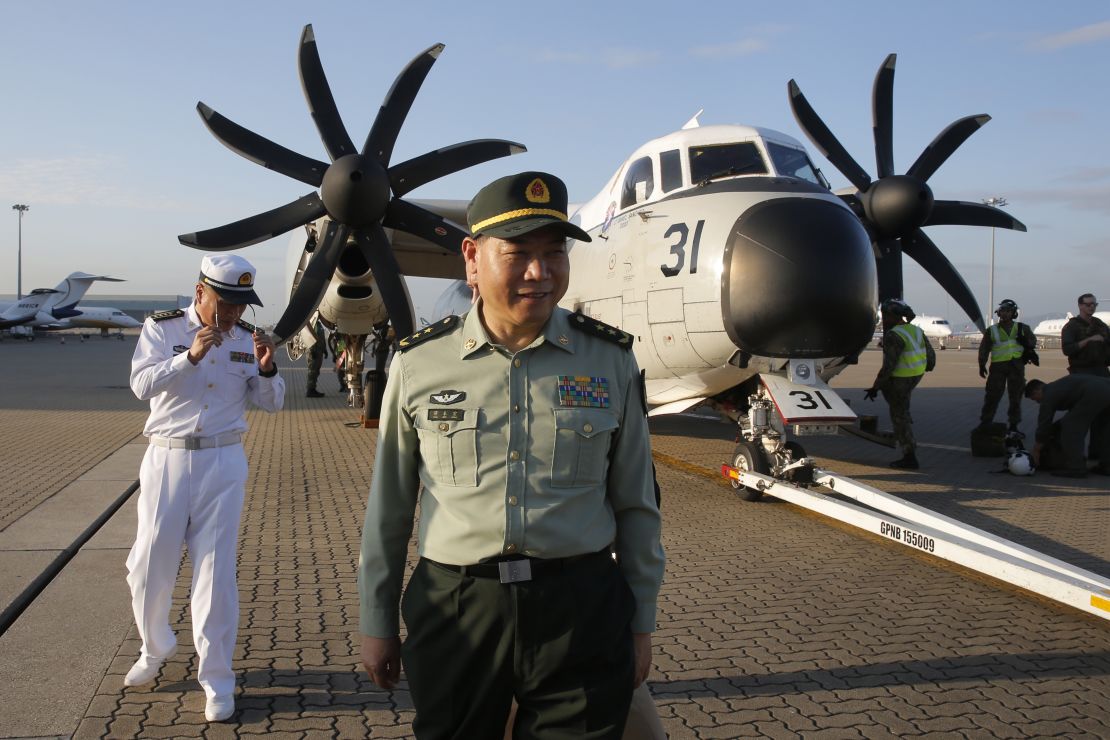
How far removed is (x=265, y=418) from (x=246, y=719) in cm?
1204

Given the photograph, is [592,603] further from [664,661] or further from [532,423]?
[664,661]

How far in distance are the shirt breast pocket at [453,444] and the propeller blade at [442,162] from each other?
8909 millimetres

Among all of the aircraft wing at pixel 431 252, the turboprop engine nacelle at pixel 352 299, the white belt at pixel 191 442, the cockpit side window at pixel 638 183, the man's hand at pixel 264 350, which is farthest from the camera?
the aircraft wing at pixel 431 252

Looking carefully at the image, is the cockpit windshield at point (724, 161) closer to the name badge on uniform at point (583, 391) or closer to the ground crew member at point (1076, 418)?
the ground crew member at point (1076, 418)

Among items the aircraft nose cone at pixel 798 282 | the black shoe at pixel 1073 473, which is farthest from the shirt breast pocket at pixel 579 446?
the black shoe at pixel 1073 473

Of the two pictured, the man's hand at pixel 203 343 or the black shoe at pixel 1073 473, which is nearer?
the man's hand at pixel 203 343

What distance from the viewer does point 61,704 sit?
373 cm

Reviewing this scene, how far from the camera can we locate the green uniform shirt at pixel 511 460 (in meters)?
2.25

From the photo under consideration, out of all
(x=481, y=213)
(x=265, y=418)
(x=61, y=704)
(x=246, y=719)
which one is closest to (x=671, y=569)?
(x=246, y=719)

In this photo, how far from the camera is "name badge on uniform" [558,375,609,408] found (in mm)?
2320

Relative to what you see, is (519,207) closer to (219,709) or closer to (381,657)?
(381,657)

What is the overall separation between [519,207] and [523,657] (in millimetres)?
1165

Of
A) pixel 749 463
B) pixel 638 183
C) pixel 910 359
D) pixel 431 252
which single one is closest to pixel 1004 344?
pixel 910 359

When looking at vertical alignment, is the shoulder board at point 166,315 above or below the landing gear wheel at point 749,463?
above
